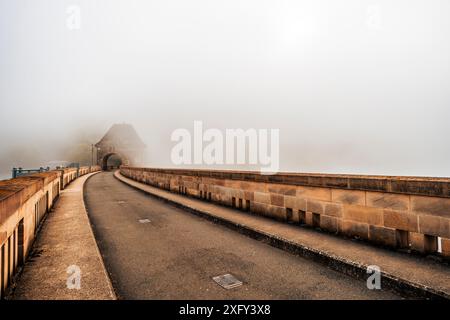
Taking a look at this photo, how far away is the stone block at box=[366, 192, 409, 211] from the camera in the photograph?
390 centimetres

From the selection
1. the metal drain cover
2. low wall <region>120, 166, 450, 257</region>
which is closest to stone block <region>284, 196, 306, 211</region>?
low wall <region>120, 166, 450, 257</region>

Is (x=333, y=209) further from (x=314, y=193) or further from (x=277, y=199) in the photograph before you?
(x=277, y=199)

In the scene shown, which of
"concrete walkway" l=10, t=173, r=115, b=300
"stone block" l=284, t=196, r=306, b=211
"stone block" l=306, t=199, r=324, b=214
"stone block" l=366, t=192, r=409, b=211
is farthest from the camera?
"stone block" l=284, t=196, r=306, b=211

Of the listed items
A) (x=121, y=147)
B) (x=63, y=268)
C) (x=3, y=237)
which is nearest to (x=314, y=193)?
(x=63, y=268)

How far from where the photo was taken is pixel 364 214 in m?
4.41

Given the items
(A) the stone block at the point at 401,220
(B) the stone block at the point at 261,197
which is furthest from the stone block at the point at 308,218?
(A) the stone block at the point at 401,220

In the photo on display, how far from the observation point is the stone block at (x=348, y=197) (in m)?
4.47

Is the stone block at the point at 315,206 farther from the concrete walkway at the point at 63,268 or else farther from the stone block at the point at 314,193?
the concrete walkway at the point at 63,268

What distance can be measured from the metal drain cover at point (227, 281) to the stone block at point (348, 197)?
2.58 m

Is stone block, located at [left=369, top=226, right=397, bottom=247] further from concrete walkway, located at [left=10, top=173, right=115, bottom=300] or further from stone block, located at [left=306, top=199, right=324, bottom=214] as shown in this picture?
concrete walkway, located at [left=10, top=173, right=115, bottom=300]

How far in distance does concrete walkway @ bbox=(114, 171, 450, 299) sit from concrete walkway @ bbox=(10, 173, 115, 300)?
9.35 feet

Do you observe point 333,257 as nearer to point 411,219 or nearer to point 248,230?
point 411,219
